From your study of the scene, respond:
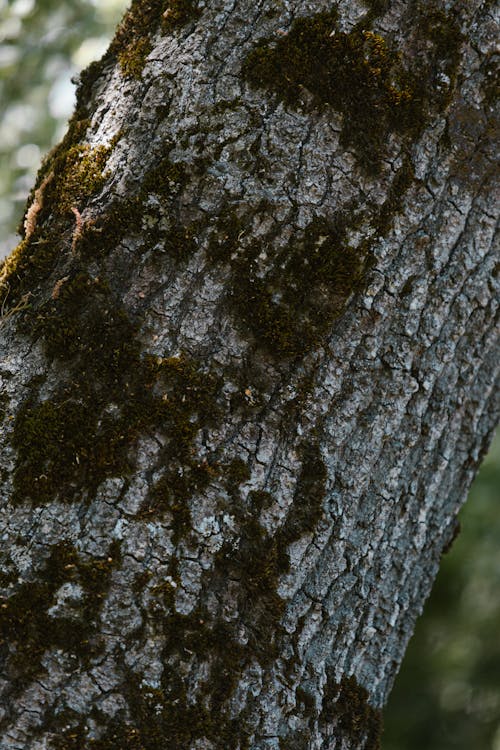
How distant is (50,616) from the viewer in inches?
58.4

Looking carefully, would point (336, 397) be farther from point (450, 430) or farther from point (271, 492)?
point (450, 430)

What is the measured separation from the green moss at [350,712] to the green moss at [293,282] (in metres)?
0.82

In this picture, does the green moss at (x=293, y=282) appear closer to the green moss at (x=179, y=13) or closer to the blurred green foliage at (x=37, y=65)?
the green moss at (x=179, y=13)

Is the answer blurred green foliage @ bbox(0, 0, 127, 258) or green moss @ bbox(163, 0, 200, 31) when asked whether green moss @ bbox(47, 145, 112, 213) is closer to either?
green moss @ bbox(163, 0, 200, 31)

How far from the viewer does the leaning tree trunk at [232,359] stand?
4.97 ft

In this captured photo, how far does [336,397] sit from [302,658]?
1.98ft

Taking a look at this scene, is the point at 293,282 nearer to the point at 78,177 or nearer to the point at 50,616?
the point at 78,177

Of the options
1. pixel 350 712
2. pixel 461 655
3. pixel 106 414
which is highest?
pixel 461 655

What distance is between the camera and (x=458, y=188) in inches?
69.1

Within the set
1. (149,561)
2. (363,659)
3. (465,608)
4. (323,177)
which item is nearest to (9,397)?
(149,561)

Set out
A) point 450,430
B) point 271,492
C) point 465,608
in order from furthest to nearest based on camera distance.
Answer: point 465,608 < point 450,430 < point 271,492

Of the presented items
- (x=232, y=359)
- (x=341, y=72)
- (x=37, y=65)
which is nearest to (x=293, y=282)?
(x=232, y=359)

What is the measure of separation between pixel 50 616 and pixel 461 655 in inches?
114

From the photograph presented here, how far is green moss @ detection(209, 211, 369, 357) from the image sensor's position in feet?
5.31
